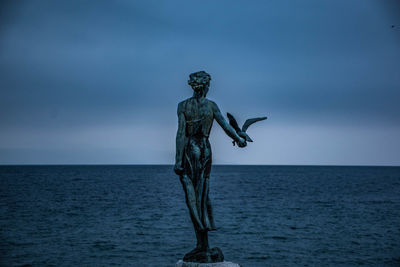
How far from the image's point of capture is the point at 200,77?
8570 mm

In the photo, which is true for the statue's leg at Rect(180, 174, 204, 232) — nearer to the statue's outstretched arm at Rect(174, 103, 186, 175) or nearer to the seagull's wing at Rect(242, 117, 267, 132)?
the statue's outstretched arm at Rect(174, 103, 186, 175)

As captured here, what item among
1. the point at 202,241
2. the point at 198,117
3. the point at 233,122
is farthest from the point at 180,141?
the point at 202,241

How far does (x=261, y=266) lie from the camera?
24.1 meters

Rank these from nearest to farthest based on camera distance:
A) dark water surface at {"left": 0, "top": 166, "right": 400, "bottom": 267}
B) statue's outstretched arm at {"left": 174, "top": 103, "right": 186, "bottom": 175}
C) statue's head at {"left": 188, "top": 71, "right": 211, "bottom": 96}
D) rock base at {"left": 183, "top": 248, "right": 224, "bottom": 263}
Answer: rock base at {"left": 183, "top": 248, "right": 224, "bottom": 263} → statue's outstretched arm at {"left": 174, "top": 103, "right": 186, "bottom": 175} → statue's head at {"left": 188, "top": 71, "right": 211, "bottom": 96} → dark water surface at {"left": 0, "top": 166, "right": 400, "bottom": 267}

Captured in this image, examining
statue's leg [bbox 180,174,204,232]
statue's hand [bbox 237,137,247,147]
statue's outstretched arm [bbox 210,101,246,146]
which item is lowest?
statue's leg [bbox 180,174,204,232]

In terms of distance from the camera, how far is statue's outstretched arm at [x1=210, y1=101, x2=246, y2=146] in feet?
28.0

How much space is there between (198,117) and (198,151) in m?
0.57

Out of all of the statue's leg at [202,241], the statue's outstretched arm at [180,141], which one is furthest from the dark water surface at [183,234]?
the statue's outstretched arm at [180,141]

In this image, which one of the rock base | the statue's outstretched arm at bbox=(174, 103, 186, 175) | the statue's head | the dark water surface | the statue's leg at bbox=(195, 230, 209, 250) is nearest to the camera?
the rock base

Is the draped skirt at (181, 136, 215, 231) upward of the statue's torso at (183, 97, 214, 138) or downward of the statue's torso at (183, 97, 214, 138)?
downward

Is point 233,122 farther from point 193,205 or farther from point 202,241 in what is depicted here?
point 202,241

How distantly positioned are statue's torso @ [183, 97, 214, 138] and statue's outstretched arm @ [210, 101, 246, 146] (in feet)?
0.29

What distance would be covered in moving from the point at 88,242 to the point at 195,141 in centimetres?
2309

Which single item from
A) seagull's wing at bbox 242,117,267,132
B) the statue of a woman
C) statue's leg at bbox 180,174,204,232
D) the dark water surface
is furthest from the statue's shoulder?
the dark water surface
